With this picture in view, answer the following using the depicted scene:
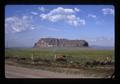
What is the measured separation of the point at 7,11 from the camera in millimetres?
2572

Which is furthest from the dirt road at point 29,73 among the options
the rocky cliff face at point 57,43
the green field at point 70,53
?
the rocky cliff face at point 57,43

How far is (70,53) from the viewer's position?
2574 millimetres

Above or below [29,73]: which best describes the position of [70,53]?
above

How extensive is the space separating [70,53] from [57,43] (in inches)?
6.6

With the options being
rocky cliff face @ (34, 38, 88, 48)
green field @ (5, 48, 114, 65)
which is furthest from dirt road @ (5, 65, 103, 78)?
rocky cliff face @ (34, 38, 88, 48)

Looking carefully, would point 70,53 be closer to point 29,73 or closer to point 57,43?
point 57,43

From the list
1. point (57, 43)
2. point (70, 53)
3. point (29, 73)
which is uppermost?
point (57, 43)

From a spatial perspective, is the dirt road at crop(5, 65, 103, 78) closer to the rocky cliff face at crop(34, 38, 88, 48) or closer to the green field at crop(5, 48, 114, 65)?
the green field at crop(5, 48, 114, 65)

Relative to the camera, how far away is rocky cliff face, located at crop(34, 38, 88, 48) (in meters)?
2.56

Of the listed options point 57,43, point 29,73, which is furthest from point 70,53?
point 29,73
